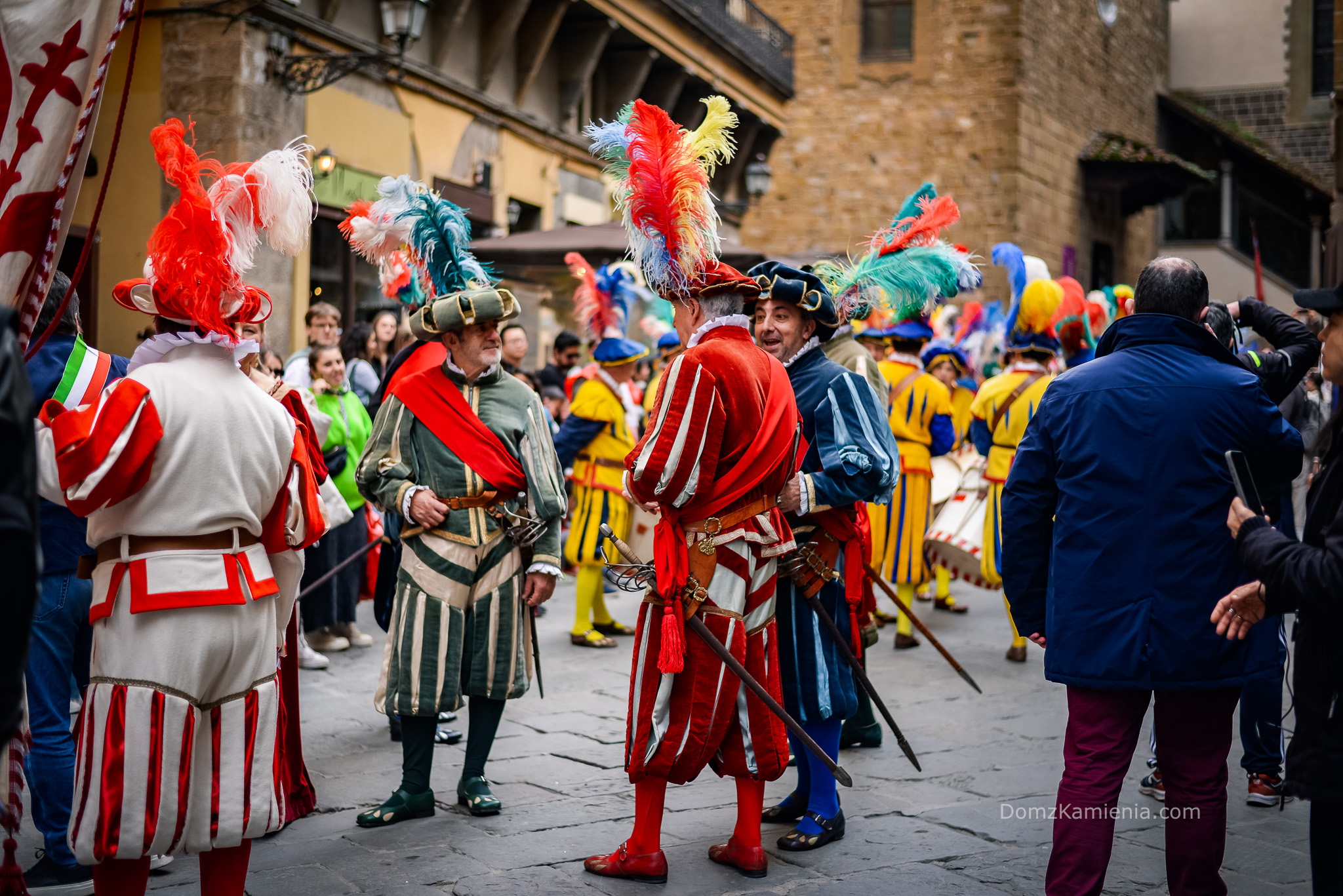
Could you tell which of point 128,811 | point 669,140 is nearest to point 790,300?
point 669,140

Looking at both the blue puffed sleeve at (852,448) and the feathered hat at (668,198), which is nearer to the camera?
the feathered hat at (668,198)

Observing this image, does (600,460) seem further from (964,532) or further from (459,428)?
(459,428)

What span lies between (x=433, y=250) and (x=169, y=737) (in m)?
2.15

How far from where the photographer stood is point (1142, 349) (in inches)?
137

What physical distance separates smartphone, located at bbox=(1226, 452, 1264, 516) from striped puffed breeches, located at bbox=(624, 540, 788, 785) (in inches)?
54.5

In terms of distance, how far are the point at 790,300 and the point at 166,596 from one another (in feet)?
7.50

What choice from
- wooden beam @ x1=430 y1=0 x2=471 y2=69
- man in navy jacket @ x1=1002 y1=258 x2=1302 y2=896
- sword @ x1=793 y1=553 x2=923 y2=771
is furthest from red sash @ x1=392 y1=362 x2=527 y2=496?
wooden beam @ x1=430 y1=0 x2=471 y2=69

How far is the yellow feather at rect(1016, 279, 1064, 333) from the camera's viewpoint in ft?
24.0

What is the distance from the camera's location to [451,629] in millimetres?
4422

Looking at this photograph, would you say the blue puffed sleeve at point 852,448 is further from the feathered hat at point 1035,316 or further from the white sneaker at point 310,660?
the white sneaker at point 310,660

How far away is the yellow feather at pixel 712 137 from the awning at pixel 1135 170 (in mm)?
24157

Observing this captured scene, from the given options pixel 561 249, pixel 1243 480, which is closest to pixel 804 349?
pixel 1243 480

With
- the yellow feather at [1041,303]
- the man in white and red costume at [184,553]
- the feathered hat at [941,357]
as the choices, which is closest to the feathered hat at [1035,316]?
the yellow feather at [1041,303]

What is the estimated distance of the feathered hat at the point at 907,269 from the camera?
5066 millimetres
